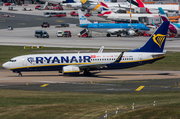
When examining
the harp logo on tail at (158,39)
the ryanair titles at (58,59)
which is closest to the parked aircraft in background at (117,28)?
the harp logo on tail at (158,39)

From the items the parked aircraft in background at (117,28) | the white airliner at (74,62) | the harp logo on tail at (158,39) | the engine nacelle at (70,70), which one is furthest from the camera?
the parked aircraft in background at (117,28)

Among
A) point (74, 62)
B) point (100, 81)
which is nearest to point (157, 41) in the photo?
point (100, 81)

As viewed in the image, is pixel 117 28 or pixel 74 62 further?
pixel 117 28

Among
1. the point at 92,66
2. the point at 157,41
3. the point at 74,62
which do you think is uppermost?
the point at 157,41

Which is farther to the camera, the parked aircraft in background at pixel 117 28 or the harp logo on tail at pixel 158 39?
the parked aircraft in background at pixel 117 28

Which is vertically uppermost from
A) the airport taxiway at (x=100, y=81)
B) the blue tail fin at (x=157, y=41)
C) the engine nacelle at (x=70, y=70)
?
the blue tail fin at (x=157, y=41)

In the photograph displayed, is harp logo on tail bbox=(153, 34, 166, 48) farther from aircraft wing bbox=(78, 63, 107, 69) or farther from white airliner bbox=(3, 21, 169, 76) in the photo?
aircraft wing bbox=(78, 63, 107, 69)

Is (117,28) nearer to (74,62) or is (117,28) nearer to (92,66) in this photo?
(92,66)

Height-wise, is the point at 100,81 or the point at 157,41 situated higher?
the point at 157,41

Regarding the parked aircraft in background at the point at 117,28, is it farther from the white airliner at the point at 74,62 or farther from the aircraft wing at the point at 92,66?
the aircraft wing at the point at 92,66

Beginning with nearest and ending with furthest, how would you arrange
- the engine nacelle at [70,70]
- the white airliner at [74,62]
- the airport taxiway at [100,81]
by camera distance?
the airport taxiway at [100,81], the engine nacelle at [70,70], the white airliner at [74,62]

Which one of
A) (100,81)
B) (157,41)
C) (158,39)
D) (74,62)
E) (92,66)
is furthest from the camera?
(158,39)

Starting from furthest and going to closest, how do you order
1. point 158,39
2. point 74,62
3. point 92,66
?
point 158,39
point 74,62
point 92,66

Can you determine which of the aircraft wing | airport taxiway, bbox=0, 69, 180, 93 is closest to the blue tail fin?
airport taxiway, bbox=0, 69, 180, 93
